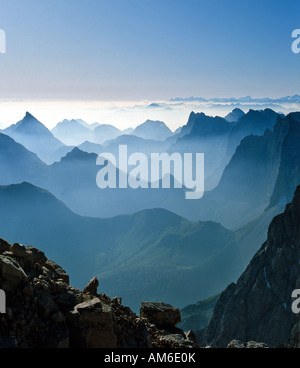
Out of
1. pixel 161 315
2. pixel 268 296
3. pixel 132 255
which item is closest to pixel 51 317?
pixel 161 315

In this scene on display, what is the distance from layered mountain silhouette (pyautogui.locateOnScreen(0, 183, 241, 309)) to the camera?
148000mm

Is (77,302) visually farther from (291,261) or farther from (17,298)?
(291,261)

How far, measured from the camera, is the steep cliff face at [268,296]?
221 ft

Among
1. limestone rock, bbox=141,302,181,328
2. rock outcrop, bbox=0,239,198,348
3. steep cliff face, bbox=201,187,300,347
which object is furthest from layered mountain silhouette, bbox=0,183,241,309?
rock outcrop, bbox=0,239,198,348

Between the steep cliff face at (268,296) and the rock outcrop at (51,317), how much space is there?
56.9 meters

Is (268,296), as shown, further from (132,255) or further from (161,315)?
(132,255)

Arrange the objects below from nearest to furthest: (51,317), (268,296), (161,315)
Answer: (51,317) → (161,315) → (268,296)

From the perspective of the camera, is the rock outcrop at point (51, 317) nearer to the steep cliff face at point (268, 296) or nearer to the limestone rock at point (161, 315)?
the limestone rock at point (161, 315)

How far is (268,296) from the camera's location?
73000 millimetres

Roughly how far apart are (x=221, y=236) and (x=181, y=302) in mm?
65342

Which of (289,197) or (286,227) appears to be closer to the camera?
(286,227)

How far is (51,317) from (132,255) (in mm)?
182637
